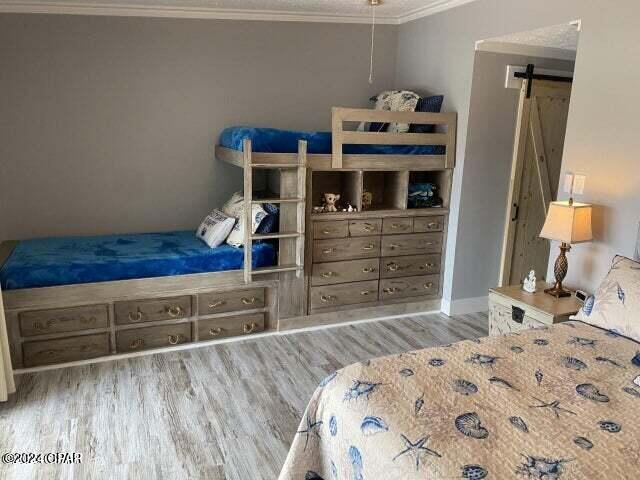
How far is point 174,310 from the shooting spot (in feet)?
11.3

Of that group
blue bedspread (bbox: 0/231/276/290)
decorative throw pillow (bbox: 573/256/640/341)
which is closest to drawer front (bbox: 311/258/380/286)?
blue bedspread (bbox: 0/231/276/290)

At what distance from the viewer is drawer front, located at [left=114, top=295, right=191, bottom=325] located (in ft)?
10.9

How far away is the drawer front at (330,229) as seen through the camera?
12.5 ft

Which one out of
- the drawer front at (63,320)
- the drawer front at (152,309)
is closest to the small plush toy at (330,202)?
the drawer front at (152,309)

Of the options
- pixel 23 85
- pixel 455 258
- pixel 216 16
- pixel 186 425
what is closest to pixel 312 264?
pixel 455 258

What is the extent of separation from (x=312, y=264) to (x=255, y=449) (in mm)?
1652

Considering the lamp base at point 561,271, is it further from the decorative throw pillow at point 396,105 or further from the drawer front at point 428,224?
the decorative throw pillow at point 396,105

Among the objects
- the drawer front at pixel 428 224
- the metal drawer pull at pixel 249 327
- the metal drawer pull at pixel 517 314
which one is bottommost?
the metal drawer pull at pixel 249 327

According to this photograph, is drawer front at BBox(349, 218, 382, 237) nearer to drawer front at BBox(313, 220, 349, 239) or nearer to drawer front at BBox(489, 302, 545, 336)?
drawer front at BBox(313, 220, 349, 239)

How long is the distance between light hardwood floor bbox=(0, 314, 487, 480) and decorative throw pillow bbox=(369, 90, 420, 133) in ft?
5.46

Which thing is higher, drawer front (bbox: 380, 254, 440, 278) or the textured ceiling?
the textured ceiling

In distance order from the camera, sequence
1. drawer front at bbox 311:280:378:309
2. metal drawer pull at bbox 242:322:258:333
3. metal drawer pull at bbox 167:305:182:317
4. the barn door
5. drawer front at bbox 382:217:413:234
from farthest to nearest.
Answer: the barn door → drawer front at bbox 382:217:413:234 → drawer front at bbox 311:280:378:309 → metal drawer pull at bbox 242:322:258:333 → metal drawer pull at bbox 167:305:182:317

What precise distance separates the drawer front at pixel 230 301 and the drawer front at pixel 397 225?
43.7 inches

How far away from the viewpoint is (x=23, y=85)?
3.81m
